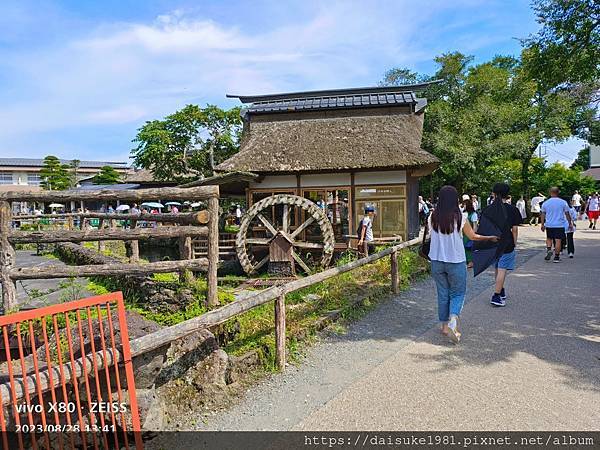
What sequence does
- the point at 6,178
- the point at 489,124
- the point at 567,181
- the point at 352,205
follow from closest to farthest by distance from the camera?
the point at 352,205 → the point at 489,124 → the point at 567,181 → the point at 6,178

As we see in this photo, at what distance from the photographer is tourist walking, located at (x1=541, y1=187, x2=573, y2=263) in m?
9.31

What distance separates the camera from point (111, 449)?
2.94 meters

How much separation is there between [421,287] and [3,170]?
53419 millimetres

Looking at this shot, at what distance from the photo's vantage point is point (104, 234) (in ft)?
17.1

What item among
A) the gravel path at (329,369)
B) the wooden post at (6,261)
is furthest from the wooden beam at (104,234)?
the gravel path at (329,369)

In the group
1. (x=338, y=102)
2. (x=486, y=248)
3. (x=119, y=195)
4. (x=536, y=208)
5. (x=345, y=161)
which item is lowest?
(x=486, y=248)

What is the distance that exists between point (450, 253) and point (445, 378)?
4.44ft

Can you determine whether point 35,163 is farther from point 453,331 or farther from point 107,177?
point 453,331

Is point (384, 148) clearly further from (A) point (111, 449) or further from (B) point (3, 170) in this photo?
(B) point (3, 170)

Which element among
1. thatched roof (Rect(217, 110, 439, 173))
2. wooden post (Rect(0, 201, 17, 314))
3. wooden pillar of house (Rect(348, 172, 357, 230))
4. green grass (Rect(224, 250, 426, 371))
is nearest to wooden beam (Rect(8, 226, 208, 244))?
wooden post (Rect(0, 201, 17, 314))

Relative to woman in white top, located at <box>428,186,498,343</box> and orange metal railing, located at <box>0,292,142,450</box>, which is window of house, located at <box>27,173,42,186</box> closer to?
orange metal railing, located at <box>0,292,142,450</box>

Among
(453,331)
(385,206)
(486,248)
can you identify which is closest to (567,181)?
(385,206)

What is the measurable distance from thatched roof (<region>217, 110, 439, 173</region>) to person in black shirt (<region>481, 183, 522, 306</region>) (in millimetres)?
6713

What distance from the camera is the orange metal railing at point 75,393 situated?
2334mm
